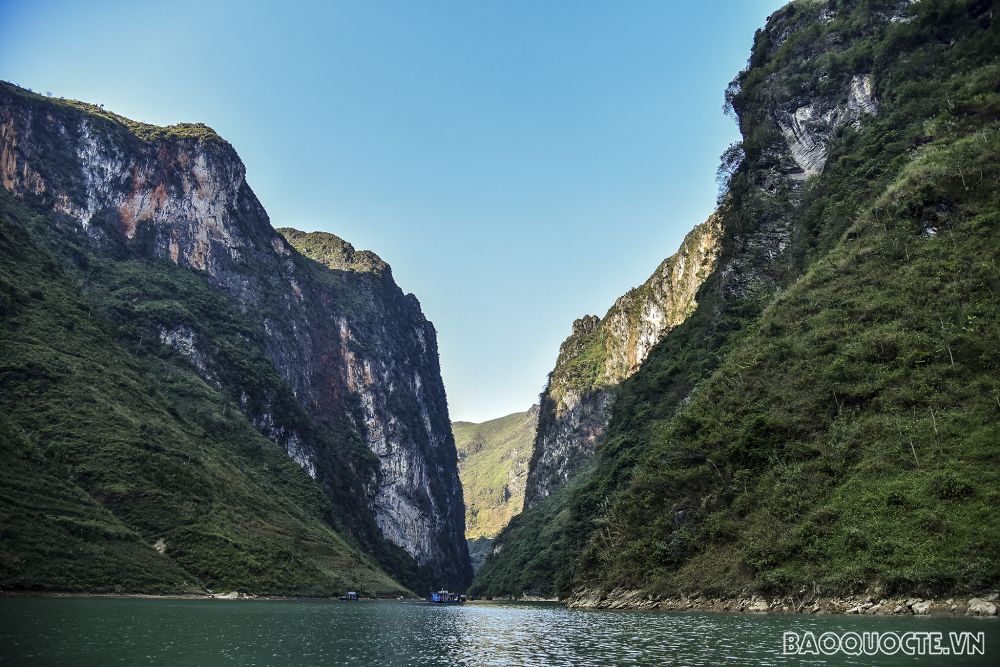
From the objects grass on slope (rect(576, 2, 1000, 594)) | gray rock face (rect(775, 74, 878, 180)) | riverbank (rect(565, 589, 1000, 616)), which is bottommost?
riverbank (rect(565, 589, 1000, 616))

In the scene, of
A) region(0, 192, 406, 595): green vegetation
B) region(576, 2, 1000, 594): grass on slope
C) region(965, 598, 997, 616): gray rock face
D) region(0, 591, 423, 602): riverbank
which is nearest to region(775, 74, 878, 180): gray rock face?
region(576, 2, 1000, 594): grass on slope

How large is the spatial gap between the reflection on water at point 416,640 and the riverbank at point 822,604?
2.51 meters

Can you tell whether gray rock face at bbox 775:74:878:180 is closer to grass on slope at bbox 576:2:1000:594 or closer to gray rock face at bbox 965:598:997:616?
grass on slope at bbox 576:2:1000:594

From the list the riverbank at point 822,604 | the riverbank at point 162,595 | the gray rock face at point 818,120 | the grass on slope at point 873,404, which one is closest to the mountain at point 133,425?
the riverbank at point 162,595

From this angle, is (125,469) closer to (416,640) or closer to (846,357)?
(416,640)

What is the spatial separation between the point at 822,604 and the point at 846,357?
24540 mm

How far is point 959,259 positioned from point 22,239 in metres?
159

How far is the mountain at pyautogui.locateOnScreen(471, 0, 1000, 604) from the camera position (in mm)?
50312

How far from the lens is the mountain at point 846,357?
165ft

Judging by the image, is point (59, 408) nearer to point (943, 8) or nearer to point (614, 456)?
point (614, 456)

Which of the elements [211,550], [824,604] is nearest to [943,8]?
[824,604]

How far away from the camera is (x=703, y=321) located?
12556cm

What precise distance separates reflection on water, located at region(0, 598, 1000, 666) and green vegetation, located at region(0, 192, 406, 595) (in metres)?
31.9

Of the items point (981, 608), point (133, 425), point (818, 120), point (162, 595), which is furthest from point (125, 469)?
point (818, 120)
